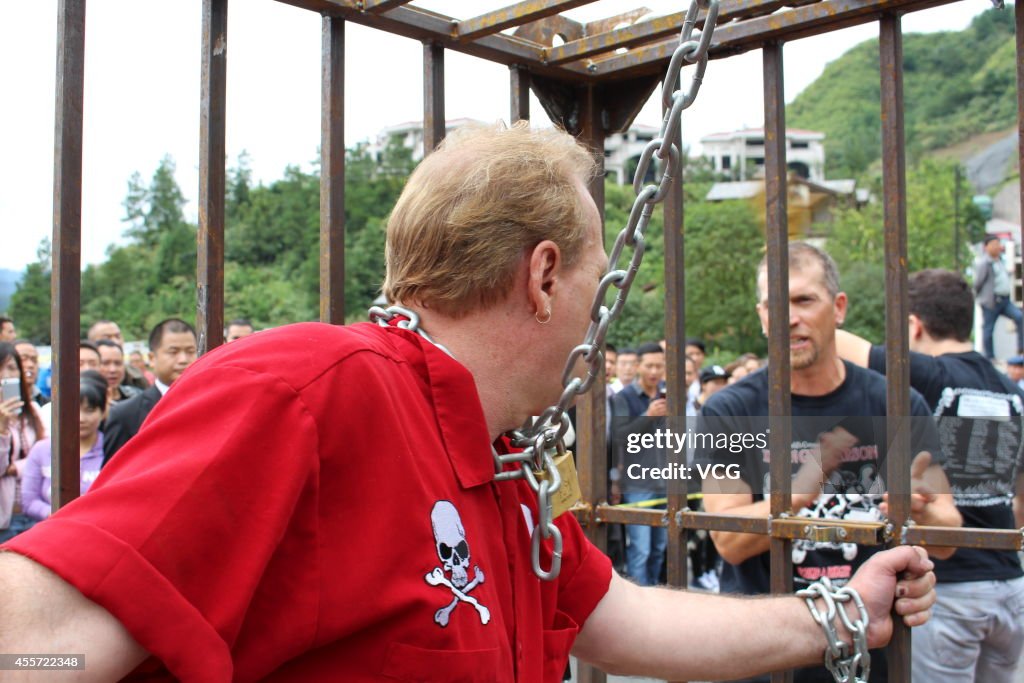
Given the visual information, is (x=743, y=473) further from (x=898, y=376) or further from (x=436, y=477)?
(x=436, y=477)

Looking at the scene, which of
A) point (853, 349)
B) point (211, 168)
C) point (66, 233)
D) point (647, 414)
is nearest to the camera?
point (66, 233)

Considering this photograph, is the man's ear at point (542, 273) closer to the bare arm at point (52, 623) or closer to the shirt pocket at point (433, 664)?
the shirt pocket at point (433, 664)

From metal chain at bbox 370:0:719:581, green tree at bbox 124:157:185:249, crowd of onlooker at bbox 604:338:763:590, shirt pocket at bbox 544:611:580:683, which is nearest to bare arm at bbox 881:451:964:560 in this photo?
shirt pocket at bbox 544:611:580:683

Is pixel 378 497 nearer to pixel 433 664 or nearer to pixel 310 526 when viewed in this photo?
pixel 310 526

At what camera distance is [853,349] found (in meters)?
4.21

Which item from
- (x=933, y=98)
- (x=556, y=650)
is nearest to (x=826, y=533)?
(x=556, y=650)

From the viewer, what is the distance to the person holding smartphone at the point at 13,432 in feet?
16.8

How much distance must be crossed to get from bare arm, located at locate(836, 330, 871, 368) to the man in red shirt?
2526 millimetres

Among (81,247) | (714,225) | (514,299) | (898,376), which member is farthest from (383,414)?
(714,225)

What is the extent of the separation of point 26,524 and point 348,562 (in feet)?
15.0

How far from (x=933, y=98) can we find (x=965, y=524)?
98875mm

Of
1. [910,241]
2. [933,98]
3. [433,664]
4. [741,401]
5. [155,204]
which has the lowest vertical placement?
[433,664]

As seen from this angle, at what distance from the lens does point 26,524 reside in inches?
202

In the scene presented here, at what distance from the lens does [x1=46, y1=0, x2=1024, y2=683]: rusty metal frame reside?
1772mm
